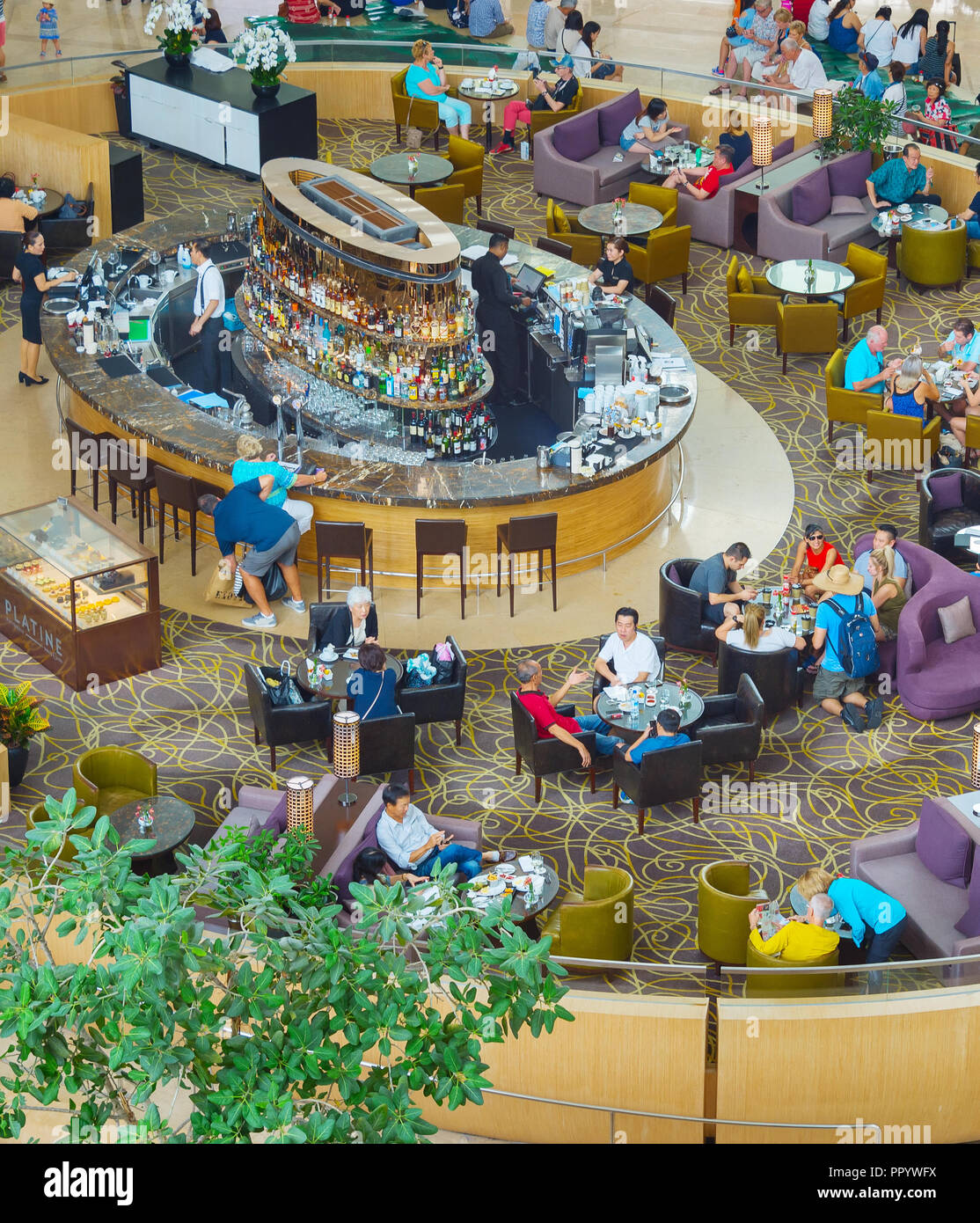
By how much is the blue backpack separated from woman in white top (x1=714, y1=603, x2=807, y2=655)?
25 centimetres

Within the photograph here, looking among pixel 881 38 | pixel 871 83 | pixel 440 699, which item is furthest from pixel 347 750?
pixel 881 38

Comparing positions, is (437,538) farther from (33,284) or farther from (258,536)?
(33,284)

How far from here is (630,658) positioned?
10664mm

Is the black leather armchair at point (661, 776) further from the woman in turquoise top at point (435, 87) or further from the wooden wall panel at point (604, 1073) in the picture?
the woman in turquoise top at point (435, 87)

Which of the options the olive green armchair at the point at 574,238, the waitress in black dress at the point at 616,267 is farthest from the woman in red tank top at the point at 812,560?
the olive green armchair at the point at 574,238

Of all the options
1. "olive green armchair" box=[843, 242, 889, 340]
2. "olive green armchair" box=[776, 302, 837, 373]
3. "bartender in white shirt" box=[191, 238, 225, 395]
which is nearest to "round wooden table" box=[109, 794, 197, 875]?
"bartender in white shirt" box=[191, 238, 225, 395]

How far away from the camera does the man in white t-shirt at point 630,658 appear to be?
1063cm

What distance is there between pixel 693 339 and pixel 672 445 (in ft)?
10.4

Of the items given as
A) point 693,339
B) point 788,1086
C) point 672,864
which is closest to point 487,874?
point 672,864

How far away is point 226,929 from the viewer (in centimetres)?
845

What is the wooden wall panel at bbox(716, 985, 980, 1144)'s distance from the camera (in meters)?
8.11

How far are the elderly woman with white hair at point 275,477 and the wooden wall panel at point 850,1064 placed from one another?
17.5 feet

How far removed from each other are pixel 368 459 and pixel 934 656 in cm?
426

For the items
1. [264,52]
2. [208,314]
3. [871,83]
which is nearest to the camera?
[208,314]
